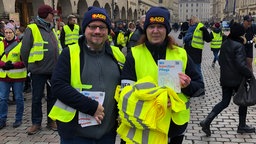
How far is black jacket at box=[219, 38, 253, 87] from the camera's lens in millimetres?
5309

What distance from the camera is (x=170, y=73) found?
2.67 metres

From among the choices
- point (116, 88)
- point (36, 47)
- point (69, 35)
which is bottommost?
point (116, 88)

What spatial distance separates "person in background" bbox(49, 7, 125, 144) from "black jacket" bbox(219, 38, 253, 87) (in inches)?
121

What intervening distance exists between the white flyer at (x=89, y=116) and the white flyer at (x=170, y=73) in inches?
20.4

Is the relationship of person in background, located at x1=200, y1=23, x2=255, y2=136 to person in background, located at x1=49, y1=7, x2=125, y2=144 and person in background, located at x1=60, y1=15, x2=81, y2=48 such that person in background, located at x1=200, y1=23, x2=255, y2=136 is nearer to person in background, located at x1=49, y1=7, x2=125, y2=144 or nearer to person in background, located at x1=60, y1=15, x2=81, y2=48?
person in background, located at x1=49, y1=7, x2=125, y2=144

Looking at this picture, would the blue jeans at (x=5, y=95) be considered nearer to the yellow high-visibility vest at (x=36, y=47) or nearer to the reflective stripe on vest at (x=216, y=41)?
the yellow high-visibility vest at (x=36, y=47)

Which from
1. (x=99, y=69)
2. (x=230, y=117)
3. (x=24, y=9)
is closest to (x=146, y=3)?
(x=24, y=9)

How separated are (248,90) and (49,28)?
11.8 ft

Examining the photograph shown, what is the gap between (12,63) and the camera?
618 centimetres

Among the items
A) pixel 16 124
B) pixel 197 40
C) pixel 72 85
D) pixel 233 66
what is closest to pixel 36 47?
pixel 16 124

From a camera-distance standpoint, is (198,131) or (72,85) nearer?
(72,85)

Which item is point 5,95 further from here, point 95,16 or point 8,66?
point 95,16

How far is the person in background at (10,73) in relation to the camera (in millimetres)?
6117

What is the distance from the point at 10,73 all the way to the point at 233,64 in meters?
4.01
